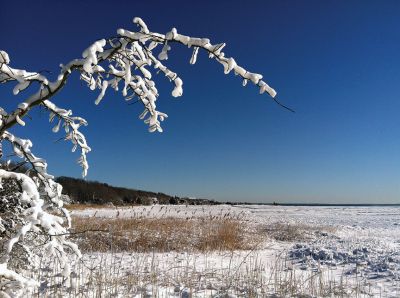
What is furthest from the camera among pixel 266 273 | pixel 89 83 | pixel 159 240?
pixel 159 240

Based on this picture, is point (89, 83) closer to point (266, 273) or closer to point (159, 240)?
point (266, 273)

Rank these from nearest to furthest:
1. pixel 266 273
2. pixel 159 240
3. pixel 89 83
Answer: pixel 89 83 → pixel 266 273 → pixel 159 240

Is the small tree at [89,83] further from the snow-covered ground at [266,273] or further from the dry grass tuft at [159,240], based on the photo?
the dry grass tuft at [159,240]

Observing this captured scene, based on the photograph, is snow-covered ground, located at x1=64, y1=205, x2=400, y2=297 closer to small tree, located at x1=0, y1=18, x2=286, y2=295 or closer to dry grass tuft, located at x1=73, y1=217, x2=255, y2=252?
dry grass tuft, located at x1=73, y1=217, x2=255, y2=252

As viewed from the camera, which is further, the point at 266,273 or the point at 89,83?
the point at 266,273

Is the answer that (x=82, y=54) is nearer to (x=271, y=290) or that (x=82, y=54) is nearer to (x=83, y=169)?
(x=83, y=169)

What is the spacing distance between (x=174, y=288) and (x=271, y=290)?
4.17 feet

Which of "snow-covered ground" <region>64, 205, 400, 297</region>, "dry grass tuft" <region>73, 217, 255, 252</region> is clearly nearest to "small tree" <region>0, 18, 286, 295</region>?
"snow-covered ground" <region>64, 205, 400, 297</region>

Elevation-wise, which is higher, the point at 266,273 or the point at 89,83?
the point at 89,83

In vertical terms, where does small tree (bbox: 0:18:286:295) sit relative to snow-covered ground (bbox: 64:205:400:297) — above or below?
above

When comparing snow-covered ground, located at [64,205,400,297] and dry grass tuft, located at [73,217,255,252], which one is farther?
dry grass tuft, located at [73,217,255,252]

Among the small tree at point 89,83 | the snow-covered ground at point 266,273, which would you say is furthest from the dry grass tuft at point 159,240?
the small tree at point 89,83

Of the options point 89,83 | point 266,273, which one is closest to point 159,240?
point 266,273

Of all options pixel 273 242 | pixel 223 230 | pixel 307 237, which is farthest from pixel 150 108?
pixel 307 237
